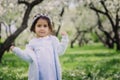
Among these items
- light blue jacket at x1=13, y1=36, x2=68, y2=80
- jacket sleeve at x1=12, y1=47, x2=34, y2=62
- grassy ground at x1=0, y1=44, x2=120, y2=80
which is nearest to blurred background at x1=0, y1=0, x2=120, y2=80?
grassy ground at x1=0, y1=44, x2=120, y2=80

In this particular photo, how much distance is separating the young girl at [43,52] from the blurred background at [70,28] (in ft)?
5.14

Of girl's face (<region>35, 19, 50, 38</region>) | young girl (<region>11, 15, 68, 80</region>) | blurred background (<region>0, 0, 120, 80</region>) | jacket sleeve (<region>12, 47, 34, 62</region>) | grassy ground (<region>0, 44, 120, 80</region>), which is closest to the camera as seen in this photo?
jacket sleeve (<region>12, 47, 34, 62</region>)

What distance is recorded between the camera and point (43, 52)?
7207mm

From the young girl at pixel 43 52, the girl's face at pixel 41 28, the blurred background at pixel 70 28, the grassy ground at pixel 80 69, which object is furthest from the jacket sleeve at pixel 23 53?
the grassy ground at pixel 80 69

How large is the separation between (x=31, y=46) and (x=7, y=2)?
16112 mm

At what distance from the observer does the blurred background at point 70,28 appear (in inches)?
608

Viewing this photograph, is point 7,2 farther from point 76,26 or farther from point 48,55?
point 76,26

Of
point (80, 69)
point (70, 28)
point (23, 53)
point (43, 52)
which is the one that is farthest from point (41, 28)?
point (70, 28)

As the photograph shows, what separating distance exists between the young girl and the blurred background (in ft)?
5.14

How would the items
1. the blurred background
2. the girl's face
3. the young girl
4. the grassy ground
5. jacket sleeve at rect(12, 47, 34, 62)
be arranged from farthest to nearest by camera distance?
the blurred background → the grassy ground → the girl's face → the young girl → jacket sleeve at rect(12, 47, 34, 62)

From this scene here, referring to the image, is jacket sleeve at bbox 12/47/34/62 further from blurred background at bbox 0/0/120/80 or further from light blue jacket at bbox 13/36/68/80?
blurred background at bbox 0/0/120/80

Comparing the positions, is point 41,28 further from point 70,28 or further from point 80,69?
point 70,28

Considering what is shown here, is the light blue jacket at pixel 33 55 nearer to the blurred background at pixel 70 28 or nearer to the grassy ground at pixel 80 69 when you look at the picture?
the blurred background at pixel 70 28

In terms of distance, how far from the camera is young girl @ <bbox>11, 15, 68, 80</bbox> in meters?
7.14
